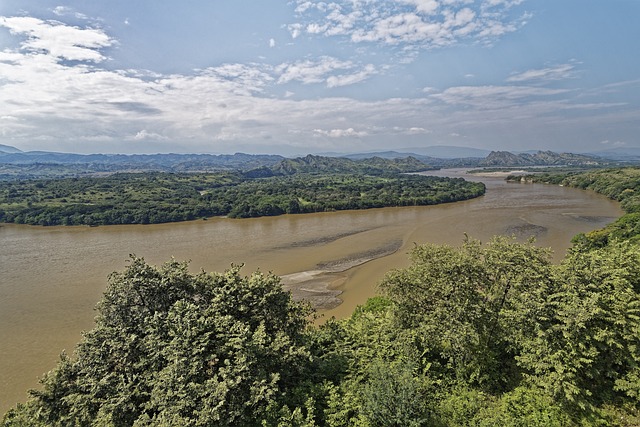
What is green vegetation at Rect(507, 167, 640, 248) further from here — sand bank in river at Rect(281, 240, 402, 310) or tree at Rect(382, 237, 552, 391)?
tree at Rect(382, 237, 552, 391)

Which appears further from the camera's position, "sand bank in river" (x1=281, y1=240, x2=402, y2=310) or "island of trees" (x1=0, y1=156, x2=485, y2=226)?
"island of trees" (x1=0, y1=156, x2=485, y2=226)

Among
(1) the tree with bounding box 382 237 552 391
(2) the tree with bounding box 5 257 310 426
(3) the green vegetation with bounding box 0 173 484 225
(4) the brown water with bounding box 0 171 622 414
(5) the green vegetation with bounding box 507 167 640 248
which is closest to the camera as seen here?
(2) the tree with bounding box 5 257 310 426

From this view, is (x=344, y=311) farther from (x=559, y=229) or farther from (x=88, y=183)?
(x=88, y=183)

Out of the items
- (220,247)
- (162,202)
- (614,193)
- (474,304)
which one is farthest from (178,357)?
(614,193)

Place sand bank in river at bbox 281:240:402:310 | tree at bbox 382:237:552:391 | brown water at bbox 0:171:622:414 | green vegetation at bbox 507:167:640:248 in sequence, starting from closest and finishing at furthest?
tree at bbox 382:237:552:391
brown water at bbox 0:171:622:414
sand bank in river at bbox 281:240:402:310
green vegetation at bbox 507:167:640:248

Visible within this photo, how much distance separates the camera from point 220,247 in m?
43.2

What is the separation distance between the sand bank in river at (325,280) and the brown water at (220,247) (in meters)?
0.52

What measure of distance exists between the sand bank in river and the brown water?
20.5 inches

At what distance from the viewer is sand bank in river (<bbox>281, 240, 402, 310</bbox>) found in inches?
1053

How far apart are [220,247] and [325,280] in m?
→ 17.7

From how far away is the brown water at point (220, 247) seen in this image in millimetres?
23406

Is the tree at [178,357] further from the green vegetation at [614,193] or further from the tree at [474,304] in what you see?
the green vegetation at [614,193]

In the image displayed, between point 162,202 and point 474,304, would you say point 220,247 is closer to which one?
point 474,304

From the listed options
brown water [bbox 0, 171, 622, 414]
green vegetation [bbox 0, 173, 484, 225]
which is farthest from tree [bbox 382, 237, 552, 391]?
green vegetation [bbox 0, 173, 484, 225]
